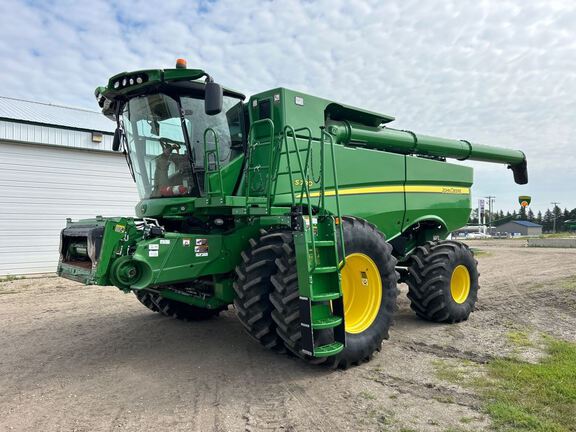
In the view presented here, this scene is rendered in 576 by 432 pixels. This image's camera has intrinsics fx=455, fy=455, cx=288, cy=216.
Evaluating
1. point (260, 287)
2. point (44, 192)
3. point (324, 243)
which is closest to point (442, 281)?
point (324, 243)

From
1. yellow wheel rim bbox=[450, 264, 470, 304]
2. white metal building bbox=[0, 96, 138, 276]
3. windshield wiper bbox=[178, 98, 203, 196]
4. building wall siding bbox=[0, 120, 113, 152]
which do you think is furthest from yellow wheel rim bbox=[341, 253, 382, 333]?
building wall siding bbox=[0, 120, 113, 152]

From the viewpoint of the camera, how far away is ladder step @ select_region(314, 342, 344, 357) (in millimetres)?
4121

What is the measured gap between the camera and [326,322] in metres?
4.28

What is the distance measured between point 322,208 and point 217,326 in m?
2.80

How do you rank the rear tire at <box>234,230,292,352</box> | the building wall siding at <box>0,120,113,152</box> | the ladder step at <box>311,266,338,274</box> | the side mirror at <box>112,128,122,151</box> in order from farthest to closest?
the building wall siding at <box>0,120,113,152</box>, the side mirror at <box>112,128,122,151</box>, the rear tire at <box>234,230,292,352</box>, the ladder step at <box>311,266,338,274</box>

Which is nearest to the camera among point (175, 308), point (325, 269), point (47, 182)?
point (325, 269)

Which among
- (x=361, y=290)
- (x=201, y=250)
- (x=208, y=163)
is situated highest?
(x=208, y=163)

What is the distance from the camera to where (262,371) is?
4574mm

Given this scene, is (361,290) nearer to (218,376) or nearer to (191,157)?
(218,376)

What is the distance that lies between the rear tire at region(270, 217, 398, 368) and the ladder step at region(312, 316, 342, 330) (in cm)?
12

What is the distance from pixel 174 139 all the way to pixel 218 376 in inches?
102

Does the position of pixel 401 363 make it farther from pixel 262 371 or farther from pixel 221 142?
pixel 221 142

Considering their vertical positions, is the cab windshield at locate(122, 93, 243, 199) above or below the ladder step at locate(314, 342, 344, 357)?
above

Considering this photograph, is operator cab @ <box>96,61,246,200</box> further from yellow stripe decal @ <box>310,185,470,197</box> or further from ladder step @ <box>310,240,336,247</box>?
ladder step @ <box>310,240,336,247</box>
